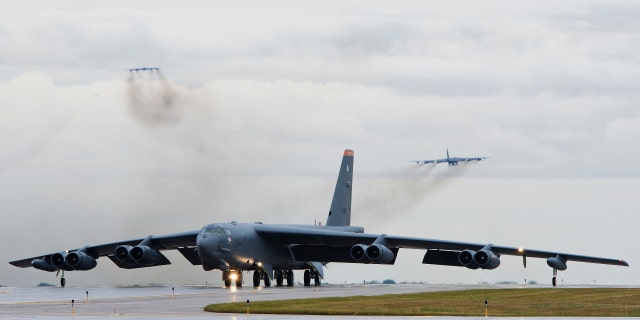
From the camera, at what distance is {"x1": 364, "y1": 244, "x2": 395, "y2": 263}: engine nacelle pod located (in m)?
69.9

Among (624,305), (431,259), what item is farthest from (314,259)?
(624,305)

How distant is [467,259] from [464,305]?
71.5 ft

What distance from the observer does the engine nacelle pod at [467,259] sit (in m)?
69.1

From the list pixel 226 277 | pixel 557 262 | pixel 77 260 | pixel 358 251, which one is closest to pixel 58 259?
pixel 77 260

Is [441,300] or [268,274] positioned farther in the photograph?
[268,274]

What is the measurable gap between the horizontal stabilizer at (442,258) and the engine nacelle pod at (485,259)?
5.32m

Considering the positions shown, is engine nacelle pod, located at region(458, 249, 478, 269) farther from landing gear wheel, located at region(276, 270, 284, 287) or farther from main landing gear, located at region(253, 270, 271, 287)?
landing gear wheel, located at region(276, 270, 284, 287)

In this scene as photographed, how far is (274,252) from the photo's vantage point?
73.2 meters

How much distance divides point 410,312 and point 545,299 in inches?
477

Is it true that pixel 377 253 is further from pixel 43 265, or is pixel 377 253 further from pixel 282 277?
pixel 43 265

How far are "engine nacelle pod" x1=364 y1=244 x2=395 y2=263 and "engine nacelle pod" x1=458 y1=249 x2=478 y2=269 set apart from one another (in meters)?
4.42

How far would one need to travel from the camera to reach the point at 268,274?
72438 mm

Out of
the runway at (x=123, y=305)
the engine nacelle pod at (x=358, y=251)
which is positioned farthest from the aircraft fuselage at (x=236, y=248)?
the runway at (x=123, y=305)

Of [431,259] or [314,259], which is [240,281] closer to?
[314,259]
